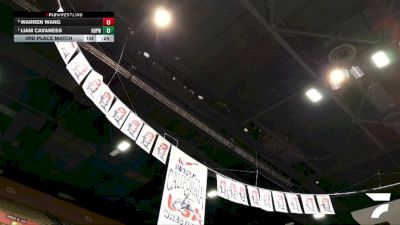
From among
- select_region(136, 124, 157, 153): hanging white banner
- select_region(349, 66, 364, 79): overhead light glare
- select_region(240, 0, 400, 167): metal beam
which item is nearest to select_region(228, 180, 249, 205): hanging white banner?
select_region(136, 124, 157, 153): hanging white banner

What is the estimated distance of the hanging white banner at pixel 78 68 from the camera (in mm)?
4480

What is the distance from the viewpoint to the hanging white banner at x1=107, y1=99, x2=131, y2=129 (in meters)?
5.02

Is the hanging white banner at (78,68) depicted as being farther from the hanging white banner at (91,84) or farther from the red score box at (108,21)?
the red score box at (108,21)

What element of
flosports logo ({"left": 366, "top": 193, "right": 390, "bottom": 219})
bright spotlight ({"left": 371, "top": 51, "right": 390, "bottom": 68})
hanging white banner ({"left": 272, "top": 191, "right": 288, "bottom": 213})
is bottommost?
hanging white banner ({"left": 272, "top": 191, "right": 288, "bottom": 213})

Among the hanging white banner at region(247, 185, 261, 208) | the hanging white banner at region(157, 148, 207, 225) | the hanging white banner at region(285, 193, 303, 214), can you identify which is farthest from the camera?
the hanging white banner at region(285, 193, 303, 214)

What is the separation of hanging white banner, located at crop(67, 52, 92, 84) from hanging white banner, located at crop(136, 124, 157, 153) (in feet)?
4.34

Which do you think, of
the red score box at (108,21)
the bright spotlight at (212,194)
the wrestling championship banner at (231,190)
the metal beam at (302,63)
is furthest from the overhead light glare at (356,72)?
the bright spotlight at (212,194)

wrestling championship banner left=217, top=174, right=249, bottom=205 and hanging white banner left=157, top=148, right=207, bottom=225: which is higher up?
wrestling championship banner left=217, top=174, right=249, bottom=205

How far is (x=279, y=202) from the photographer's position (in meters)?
7.46

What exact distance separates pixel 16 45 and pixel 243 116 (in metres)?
4.48

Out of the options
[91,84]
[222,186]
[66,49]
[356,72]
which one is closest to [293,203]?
[222,186]

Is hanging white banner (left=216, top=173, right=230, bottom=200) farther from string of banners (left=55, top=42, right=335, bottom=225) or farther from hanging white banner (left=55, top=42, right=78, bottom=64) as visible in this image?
hanging white banner (left=55, top=42, right=78, bottom=64)

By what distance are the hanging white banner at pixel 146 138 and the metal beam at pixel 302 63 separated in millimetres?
2496
